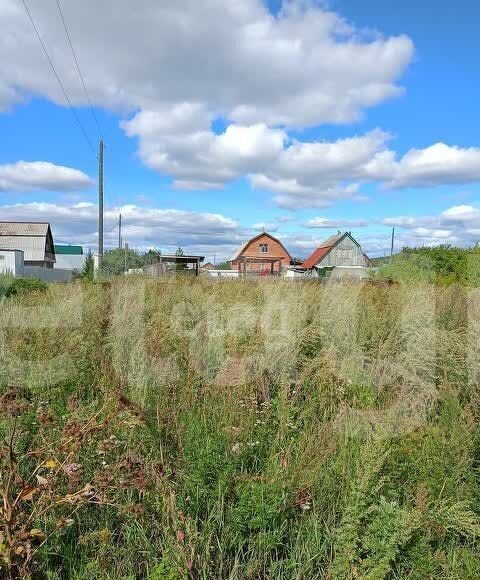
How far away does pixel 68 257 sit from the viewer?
51.3 metres

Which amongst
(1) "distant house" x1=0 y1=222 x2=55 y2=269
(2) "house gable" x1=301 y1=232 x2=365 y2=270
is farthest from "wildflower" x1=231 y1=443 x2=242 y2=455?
(2) "house gable" x1=301 y1=232 x2=365 y2=270

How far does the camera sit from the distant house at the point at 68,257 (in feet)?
163

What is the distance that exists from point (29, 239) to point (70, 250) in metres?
16.9

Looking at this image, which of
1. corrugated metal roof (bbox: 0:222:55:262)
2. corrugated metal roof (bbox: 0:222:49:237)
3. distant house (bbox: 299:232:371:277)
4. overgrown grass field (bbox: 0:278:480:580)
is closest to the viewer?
overgrown grass field (bbox: 0:278:480:580)

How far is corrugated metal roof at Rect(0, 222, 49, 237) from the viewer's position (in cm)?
3897

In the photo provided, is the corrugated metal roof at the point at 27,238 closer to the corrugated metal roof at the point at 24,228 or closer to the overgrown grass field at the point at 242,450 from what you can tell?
the corrugated metal roof at the point at 24,228

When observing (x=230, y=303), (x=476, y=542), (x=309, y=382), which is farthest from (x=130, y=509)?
(x=230, y=303)

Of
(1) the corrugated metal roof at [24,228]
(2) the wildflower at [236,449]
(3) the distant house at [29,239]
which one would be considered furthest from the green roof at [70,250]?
(2) the wildflower at [236,449]

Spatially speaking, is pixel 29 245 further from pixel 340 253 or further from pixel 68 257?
pixel 340 253

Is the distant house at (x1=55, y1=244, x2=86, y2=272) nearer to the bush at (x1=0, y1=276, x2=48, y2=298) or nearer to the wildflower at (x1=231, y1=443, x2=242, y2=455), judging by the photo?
the bush at (x1=0, y1=276, x2=48, y2=298)

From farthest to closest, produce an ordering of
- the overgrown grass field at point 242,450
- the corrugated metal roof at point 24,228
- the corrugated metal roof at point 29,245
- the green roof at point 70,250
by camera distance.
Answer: the green roof at point 70,250 < the corrugated metal roof at point 24,228 < the corrugated metal roof at point 29,245 < the overgrown grass field at point 242,450

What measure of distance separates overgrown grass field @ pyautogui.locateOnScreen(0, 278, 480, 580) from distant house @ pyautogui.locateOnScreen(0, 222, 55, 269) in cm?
3784

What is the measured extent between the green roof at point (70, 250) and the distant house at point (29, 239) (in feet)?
44.2

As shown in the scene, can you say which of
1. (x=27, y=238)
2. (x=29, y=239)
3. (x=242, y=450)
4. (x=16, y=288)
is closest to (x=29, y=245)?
(x=29, y=239)
